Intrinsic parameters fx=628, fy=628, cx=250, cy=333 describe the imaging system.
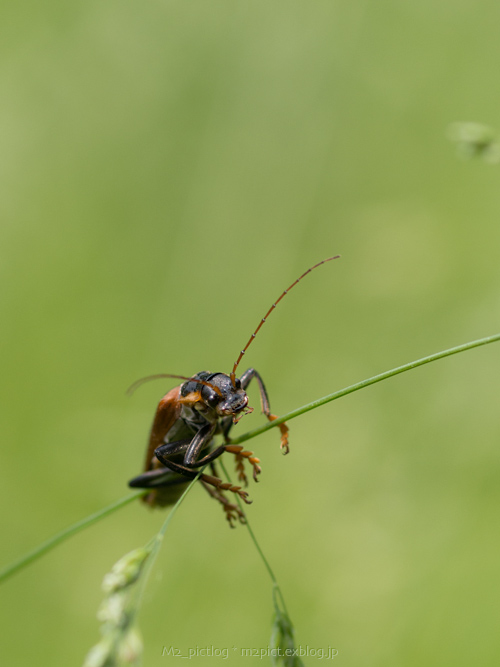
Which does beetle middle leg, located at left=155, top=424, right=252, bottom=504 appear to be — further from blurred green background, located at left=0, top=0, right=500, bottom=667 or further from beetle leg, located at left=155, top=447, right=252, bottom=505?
blurred green background, located at left=0, top=0, right=500, bottom=667

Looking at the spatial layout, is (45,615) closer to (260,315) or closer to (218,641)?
(218,641)

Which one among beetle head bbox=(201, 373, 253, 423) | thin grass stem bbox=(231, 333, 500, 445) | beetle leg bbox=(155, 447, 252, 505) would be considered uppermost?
beetle head bbox=(201, 373, 253, 423)

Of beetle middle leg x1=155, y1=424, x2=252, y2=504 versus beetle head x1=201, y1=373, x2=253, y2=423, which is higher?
beetle head x1=201, y1=373, x2=253, y2=423

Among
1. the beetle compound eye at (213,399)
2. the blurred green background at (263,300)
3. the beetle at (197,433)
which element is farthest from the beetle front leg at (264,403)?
the blurred green background at (263,300)

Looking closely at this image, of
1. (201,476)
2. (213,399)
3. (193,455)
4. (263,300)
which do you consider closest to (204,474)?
(201,476)

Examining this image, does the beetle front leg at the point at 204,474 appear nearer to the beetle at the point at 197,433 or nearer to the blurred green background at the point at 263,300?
the beetle at the point at 197,433

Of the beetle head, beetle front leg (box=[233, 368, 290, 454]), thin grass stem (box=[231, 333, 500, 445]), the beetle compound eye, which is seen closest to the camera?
thin grass stem (box=[231, 333, 500, 445])

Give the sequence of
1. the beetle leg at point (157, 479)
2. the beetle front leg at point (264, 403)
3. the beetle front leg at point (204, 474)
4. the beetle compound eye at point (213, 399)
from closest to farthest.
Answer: the beetle front leg at point (204, 474), the beetle front leg at point (264, 403), the beetle compound eye at point (213, 399), the beetle leg at point (157, 479)

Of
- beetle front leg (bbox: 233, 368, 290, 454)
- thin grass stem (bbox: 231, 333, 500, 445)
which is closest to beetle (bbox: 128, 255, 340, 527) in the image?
beetle front leg (bbox: 233, 368, 290, 454)
